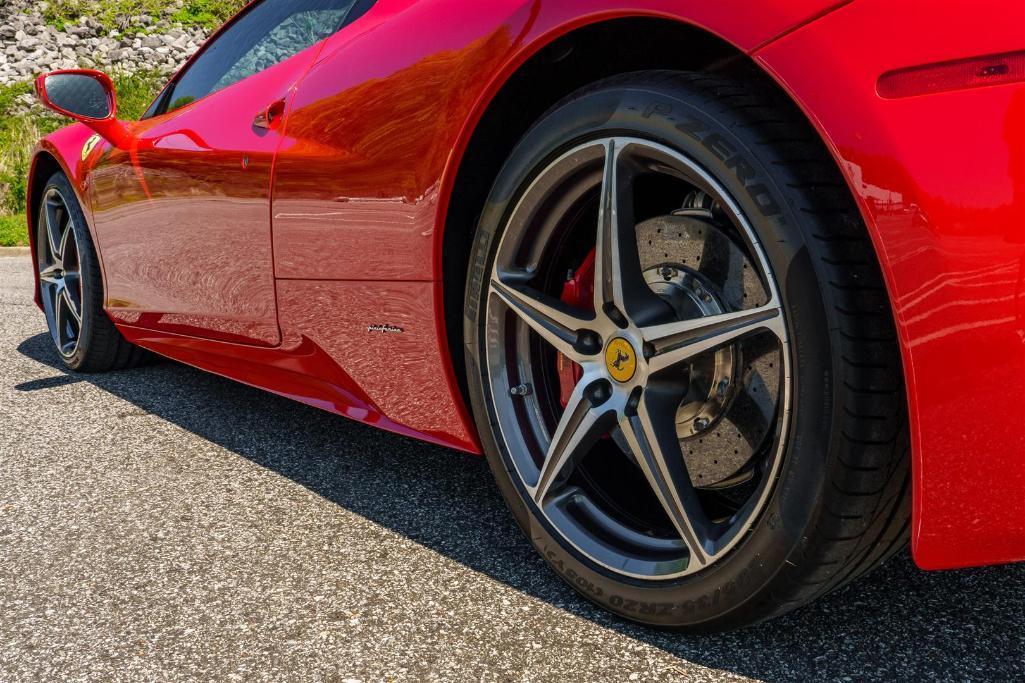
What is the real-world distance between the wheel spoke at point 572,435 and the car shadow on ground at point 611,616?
0.75 feet

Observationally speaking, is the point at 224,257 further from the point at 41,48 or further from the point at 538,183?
the point at 41,48

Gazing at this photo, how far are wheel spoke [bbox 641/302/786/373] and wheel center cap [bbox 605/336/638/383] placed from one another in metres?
0.04

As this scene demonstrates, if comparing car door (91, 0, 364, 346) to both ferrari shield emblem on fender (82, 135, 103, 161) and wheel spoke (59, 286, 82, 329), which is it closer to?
ferrari shield emblem on fender (82, 135, 103, 161)

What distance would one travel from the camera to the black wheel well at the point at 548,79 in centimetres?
161

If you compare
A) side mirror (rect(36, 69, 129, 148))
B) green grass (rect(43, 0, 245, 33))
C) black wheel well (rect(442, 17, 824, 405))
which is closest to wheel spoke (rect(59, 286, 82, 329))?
side mirror (rect(36, 69, 129, 148))

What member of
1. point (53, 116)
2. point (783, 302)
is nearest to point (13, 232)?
point (53, 116)

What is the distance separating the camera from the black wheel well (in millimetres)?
1608

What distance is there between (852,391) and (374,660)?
0.88 m

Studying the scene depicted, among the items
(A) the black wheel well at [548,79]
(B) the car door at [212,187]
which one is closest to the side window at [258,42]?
(B) the car door at [212,187]

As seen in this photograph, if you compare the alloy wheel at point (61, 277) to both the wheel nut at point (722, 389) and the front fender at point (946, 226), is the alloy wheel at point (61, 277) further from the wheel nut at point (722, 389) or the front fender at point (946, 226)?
the front fender at point (946, 226)

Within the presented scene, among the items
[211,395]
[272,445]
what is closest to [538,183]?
[272,445]

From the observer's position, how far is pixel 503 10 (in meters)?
1.73

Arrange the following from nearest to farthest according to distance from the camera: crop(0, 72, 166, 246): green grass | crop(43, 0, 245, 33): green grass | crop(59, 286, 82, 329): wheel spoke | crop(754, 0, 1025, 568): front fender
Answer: crop(754, 0, 1025, 568): front fender
crop(59, 286, 82, 329): wheel spoke
crop(0, 72, 166, 246): green grass
crop(43, 0, 245, 33): green grass

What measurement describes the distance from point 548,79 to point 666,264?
0.44 metres
